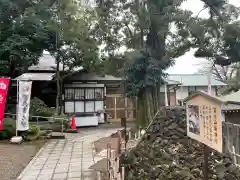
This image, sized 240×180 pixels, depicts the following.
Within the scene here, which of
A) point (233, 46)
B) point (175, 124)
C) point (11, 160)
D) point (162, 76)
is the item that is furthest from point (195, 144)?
point (233, 46)

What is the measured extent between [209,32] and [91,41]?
635 cm

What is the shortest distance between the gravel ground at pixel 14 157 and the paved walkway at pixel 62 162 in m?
0.23

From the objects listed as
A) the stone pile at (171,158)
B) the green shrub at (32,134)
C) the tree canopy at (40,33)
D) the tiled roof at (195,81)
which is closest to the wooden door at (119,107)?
the tree canopy at (40,33)

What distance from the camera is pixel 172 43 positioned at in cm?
1401

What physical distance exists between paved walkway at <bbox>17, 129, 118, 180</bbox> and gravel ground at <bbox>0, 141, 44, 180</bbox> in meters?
0.23

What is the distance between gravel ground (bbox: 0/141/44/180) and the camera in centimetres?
709

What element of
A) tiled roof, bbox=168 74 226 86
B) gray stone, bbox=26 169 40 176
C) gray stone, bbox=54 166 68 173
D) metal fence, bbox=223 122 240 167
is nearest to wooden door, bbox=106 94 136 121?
tiled roof, bbox=168 74 226 86

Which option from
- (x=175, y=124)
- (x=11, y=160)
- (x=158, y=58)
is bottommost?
(x=11, y=160)

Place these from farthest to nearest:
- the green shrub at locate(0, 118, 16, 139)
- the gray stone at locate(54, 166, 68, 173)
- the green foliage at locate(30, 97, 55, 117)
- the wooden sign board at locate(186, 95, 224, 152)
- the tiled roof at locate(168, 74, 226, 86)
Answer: the tiled roof at locate(168, 74, 226, 86)
the green foliage at locate(30, 97, 55, 117)
the green shrub at locate(0, 118, 16, 139)
the gray stone at locate(54, 166, 68, 173)
the wooden sign board at locate(186, 95, 224, 152)

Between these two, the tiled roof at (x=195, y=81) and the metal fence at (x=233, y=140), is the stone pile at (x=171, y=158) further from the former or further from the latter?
the tiled roof at (x=195, y=81)

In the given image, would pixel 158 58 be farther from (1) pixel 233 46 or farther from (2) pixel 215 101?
(2) pixel 215 101

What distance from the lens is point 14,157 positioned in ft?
29.2

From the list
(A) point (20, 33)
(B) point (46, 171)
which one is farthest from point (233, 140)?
(A) point (20, 33)

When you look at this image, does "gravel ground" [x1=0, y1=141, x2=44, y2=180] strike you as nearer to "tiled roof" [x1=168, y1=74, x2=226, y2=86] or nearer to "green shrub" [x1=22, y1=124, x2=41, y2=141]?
"green shrub" [x1=22, y1=124, x2=41, y2=141]
